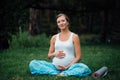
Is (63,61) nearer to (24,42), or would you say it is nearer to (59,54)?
(59,54)

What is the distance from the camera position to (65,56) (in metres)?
7.93

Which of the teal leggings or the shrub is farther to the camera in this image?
the shrub

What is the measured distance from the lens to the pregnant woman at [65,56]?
7.83 m

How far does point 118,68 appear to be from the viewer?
9.18 metres

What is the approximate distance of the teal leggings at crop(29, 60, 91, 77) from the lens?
7.80 meters

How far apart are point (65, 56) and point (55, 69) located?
0.41 m

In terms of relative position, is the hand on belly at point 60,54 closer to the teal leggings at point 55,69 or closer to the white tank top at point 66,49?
the white tank top at point 66,49

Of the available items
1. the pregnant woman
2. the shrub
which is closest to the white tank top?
the pregnant woman

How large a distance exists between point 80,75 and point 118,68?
169cm

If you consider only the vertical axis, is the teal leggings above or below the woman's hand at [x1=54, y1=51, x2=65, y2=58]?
below

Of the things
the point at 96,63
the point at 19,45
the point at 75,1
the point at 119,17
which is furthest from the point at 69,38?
the point at 119,17

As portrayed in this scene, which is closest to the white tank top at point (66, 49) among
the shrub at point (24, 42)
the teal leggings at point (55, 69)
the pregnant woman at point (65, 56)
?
the pregnant woman at point (65, 56)

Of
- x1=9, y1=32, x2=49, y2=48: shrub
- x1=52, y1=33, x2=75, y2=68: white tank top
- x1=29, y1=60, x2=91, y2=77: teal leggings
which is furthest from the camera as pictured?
x1=9, y1=32, x2=49, y2=48: shrub

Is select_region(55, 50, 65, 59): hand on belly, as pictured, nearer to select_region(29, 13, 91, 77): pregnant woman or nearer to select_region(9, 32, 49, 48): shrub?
select_region(29, 13, 91, 77): pregnant woman
